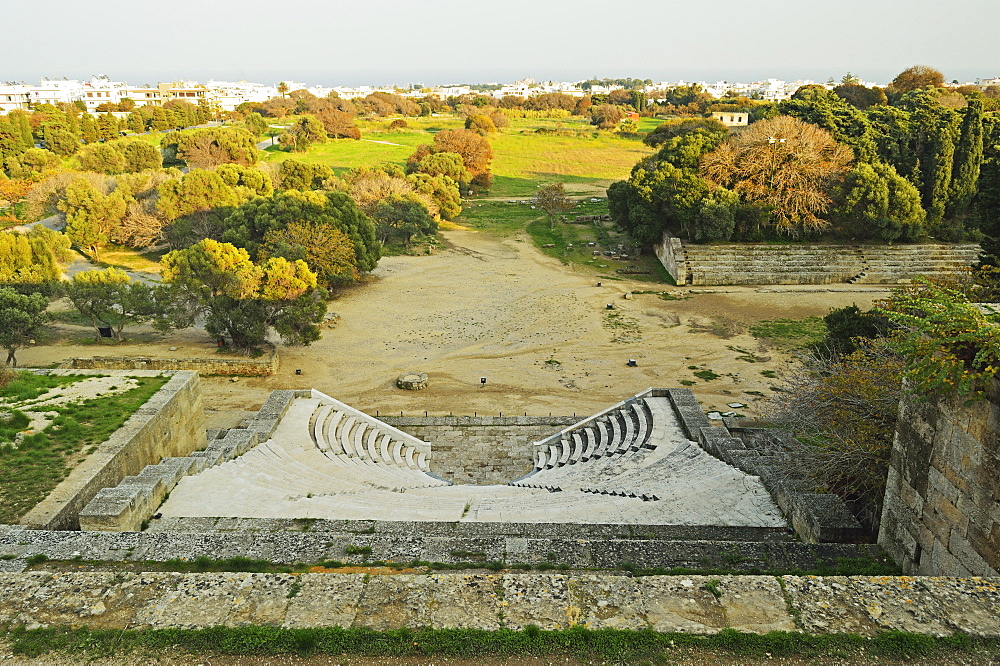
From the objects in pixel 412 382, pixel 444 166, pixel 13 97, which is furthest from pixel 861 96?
pixel 13 97

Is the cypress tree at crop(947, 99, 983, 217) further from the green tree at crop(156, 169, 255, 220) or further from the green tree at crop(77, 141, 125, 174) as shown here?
the green tree at crop(77, 141, 125, 174)

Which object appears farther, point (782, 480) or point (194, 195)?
point (194, 195)

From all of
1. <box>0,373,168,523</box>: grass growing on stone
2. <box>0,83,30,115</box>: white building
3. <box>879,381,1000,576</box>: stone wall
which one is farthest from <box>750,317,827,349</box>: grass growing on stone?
<box>0,83,30,115</box>: white building

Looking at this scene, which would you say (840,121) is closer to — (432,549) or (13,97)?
(432,549)

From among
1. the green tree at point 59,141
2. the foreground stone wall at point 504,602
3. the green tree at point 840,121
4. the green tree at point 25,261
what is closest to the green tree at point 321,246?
the green tree at point 25,261

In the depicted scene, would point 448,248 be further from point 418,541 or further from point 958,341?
point 958,341

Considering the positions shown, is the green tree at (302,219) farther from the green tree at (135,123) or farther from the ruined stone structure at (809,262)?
the green tree at (135,123)
